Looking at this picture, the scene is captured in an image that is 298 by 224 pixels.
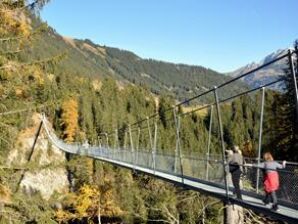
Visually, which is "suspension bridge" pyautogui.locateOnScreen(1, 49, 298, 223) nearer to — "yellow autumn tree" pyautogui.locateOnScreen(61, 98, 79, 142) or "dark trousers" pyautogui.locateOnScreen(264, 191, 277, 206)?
"dark trousers" pyautogui.locateOnScreen(264, 191, 277, 206)

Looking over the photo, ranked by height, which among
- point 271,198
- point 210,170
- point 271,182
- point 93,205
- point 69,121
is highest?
point 69,121

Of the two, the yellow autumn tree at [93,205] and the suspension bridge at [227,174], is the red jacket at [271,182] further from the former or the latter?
the yellow autumn tree at [93,205]

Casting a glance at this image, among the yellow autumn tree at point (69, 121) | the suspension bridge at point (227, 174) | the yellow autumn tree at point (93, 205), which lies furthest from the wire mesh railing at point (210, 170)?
the yellow autumn tree at point (69, 121)

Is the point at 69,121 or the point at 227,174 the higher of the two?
the point at 69,121

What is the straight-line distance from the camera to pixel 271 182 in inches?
322

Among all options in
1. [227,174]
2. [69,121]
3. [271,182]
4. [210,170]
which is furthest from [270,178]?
[69,121]

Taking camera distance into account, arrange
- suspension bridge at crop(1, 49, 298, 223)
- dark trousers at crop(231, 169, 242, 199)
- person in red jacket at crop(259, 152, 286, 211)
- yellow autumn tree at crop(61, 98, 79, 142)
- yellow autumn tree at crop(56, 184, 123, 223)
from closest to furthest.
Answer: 1. suspension bridge at crop(1, 49, 298, 223)
2. person in red jacket at crop(259, 152, 286, 211)
3. dark trousers at crop(231, 169, 242, 199)
4. yellow autumn tree at crop(56, 184, 123, 223)
5. yellow autumn tree at crop(61, 98, 79, 142)

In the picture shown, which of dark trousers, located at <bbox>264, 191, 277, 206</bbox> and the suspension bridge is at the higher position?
the suspension bridge

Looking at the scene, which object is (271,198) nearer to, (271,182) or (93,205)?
(271,182)

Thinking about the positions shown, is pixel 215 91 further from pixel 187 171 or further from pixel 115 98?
pixel 115 98

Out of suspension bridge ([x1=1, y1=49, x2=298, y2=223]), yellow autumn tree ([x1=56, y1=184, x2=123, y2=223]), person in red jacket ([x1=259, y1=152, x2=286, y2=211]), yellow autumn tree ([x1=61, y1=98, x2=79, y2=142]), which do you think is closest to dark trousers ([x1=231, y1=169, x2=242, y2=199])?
suspension bridge ([x1=1, y1=49, x2=298, y2=223])

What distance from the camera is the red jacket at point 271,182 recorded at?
26.7ft

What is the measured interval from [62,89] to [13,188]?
2.64 metres

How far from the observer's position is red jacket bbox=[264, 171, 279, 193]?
8141 millimetres
